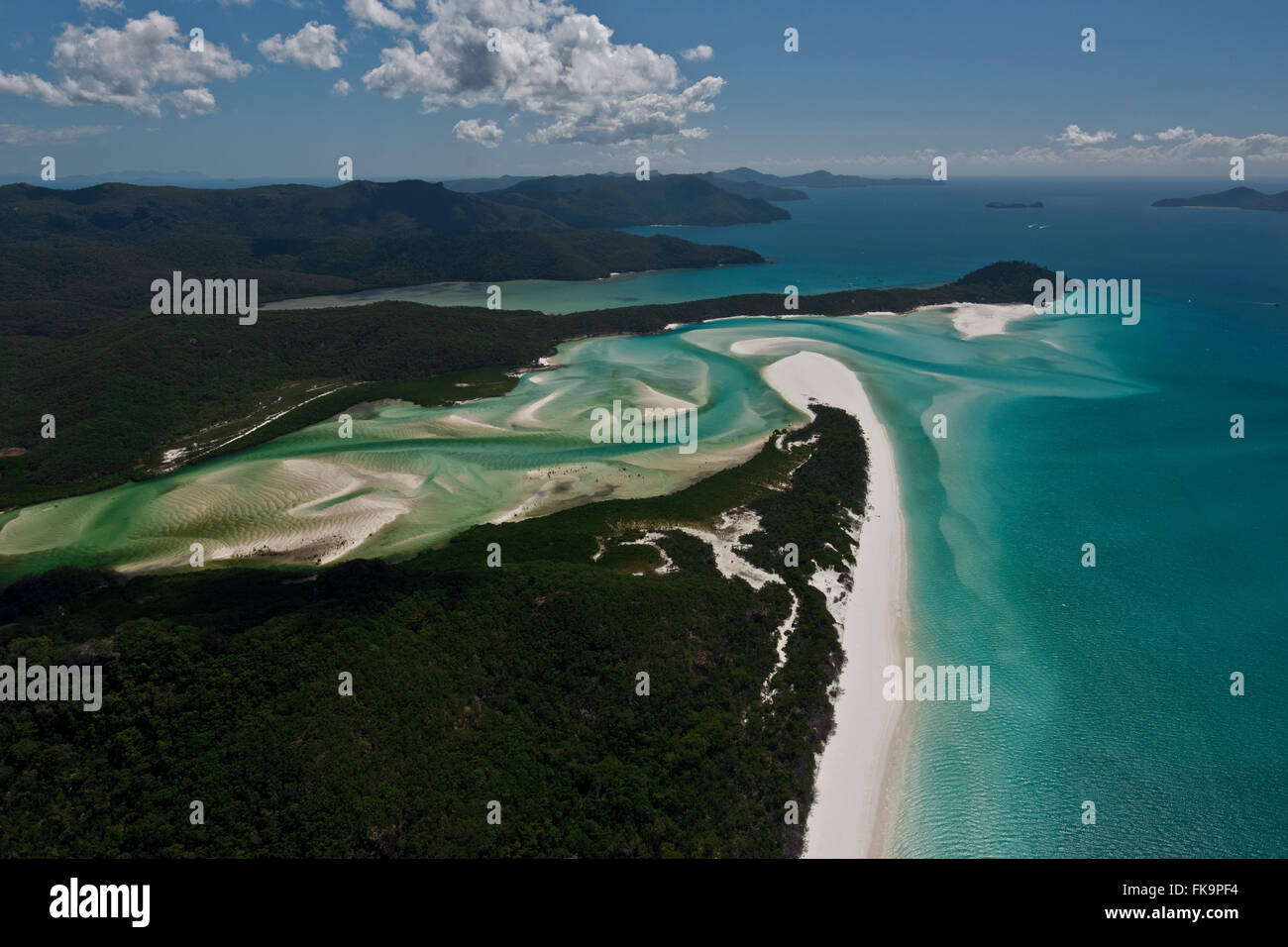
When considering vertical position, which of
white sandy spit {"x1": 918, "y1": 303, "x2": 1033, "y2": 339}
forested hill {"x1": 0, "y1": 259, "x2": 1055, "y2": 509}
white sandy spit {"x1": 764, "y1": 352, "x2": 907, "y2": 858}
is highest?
white sandy spit {"x1": 918, "y1": 303, "x2": 1033, "y2": 339}

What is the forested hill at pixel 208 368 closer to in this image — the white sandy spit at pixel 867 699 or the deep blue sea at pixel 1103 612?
the white sandy spit at pixel 867 699

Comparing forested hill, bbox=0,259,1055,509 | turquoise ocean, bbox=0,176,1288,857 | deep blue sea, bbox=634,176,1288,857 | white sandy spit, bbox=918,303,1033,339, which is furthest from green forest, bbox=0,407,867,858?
white sandy spit, bbox=918,303,1033,339

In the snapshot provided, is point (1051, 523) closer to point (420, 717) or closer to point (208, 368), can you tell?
point (420, 717)

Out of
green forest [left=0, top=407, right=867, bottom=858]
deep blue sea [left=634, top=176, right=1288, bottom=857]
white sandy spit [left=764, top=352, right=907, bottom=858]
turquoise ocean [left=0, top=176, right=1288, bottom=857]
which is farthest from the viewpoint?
turquoise ocean [left=0, top=176, right=1288, bottom=857]

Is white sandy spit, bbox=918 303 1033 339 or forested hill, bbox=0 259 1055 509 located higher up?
white sandy spit, bbox=918 303 1033 339

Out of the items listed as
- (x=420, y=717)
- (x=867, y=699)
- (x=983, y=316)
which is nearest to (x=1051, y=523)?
(x=867, y=699)

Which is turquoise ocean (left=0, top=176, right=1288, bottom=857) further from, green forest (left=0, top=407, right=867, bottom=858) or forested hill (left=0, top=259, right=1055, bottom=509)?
green forest (left=0, top=407, right=867, bottom=858)

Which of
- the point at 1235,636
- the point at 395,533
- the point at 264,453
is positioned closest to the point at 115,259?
the point at 264,453

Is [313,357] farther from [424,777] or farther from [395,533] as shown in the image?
[424,777]
